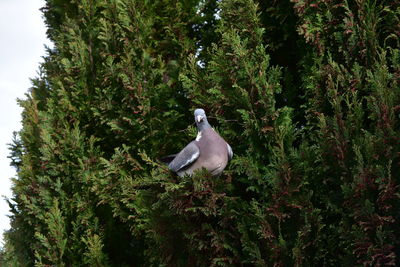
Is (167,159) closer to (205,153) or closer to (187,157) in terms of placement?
(187,157)

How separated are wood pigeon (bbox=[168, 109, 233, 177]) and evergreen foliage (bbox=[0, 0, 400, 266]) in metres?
0.15

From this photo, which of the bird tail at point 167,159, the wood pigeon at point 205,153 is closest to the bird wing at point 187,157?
the wood pigeon at point 205,153

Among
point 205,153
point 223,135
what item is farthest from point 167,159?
point 205,153

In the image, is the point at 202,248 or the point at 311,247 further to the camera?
the point at 202,248

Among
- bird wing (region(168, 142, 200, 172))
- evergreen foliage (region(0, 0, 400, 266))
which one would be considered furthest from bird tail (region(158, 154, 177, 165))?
bird wing (region(168, 142, 200, 172))

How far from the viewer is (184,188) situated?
5.95 metres

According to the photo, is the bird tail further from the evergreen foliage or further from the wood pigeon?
the wood pigeon

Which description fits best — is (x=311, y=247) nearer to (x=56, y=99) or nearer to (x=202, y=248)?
(x=202, y=248)

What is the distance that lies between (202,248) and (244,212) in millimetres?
678

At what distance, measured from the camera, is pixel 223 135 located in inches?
256

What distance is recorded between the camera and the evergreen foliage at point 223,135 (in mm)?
5465

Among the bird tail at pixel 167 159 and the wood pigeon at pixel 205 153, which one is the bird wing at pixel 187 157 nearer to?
the wood pigeon at pixel 205 153

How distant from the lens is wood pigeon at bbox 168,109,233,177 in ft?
18.6

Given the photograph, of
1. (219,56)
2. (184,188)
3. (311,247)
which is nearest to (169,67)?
(219,56)
